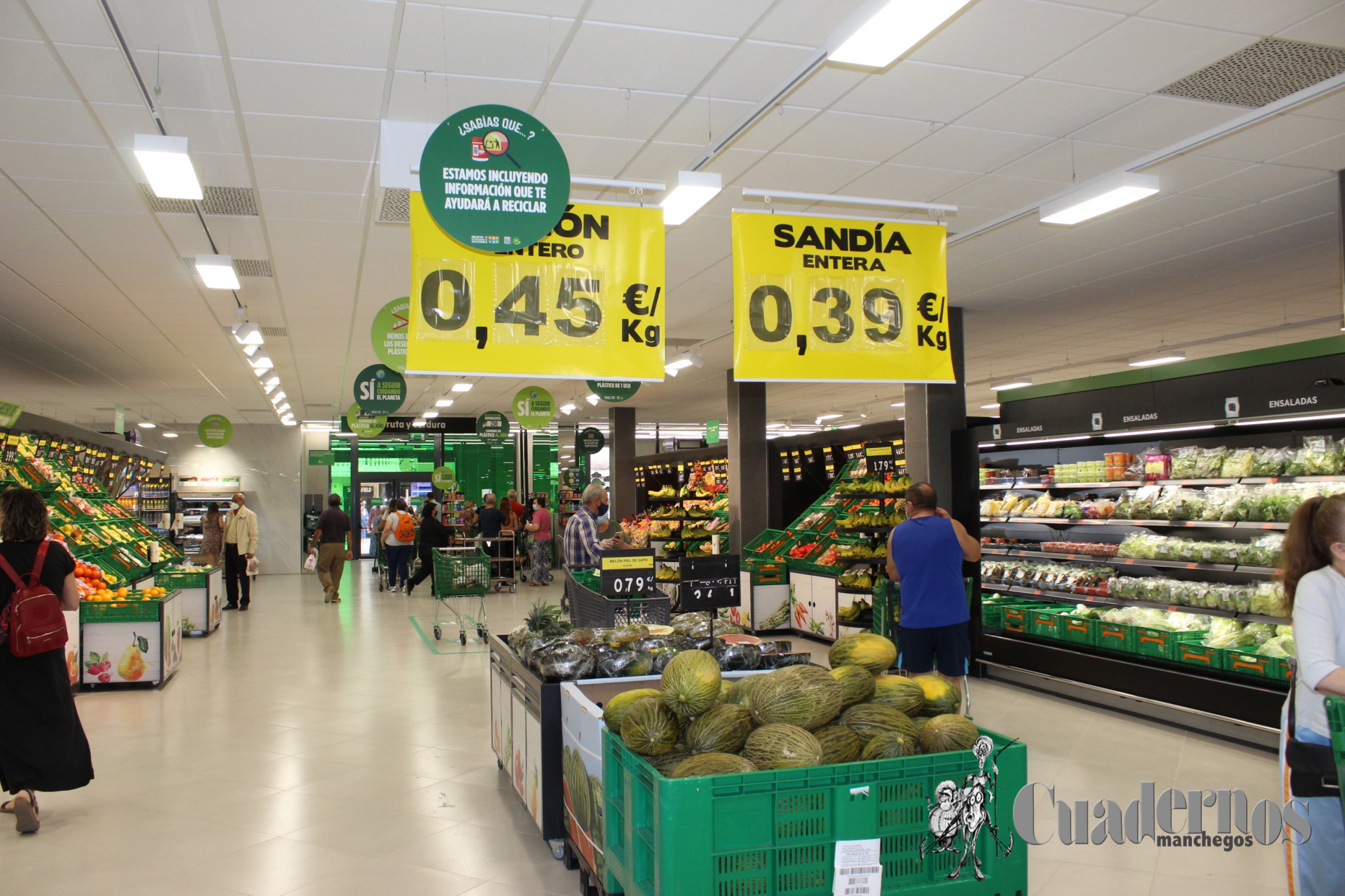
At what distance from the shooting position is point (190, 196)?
192 inches

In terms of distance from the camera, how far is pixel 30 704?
419cm

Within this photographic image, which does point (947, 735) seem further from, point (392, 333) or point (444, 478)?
point (444, 478)

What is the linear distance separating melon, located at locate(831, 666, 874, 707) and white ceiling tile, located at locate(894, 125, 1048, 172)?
140 inches

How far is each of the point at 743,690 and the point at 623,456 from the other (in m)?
16.7

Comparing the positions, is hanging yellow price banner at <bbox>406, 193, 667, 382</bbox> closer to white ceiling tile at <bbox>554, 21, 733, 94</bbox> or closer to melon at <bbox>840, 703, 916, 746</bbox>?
white ceiling tile at <bbox>554, 21, 733, 94</bbox>

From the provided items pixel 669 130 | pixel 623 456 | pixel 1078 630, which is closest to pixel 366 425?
pixel 623 456

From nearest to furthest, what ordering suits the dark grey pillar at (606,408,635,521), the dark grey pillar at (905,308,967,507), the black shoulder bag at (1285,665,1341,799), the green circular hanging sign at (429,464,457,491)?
the black shoulder bag at (1285,665,1341,799) < the dark grey pillar at (905,308,967,507) < the dark grey pillar at (606,408,635,521) < the green circular hanging sign at (429,464,457,491)

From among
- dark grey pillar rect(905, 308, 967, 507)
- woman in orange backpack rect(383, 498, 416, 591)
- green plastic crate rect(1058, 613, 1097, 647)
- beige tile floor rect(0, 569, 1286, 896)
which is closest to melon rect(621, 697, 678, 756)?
beige tile floor rect(0, 569, 1286, 896)

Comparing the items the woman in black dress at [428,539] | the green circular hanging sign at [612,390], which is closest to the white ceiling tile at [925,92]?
the green circular hanging sign at [612,390]

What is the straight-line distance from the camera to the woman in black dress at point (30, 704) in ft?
13.6

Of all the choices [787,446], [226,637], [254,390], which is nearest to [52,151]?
[226,637]

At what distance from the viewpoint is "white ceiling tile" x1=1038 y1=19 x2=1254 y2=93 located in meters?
4.07

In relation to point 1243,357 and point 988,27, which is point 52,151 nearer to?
point 988,27

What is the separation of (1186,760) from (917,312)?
3.18 metres
